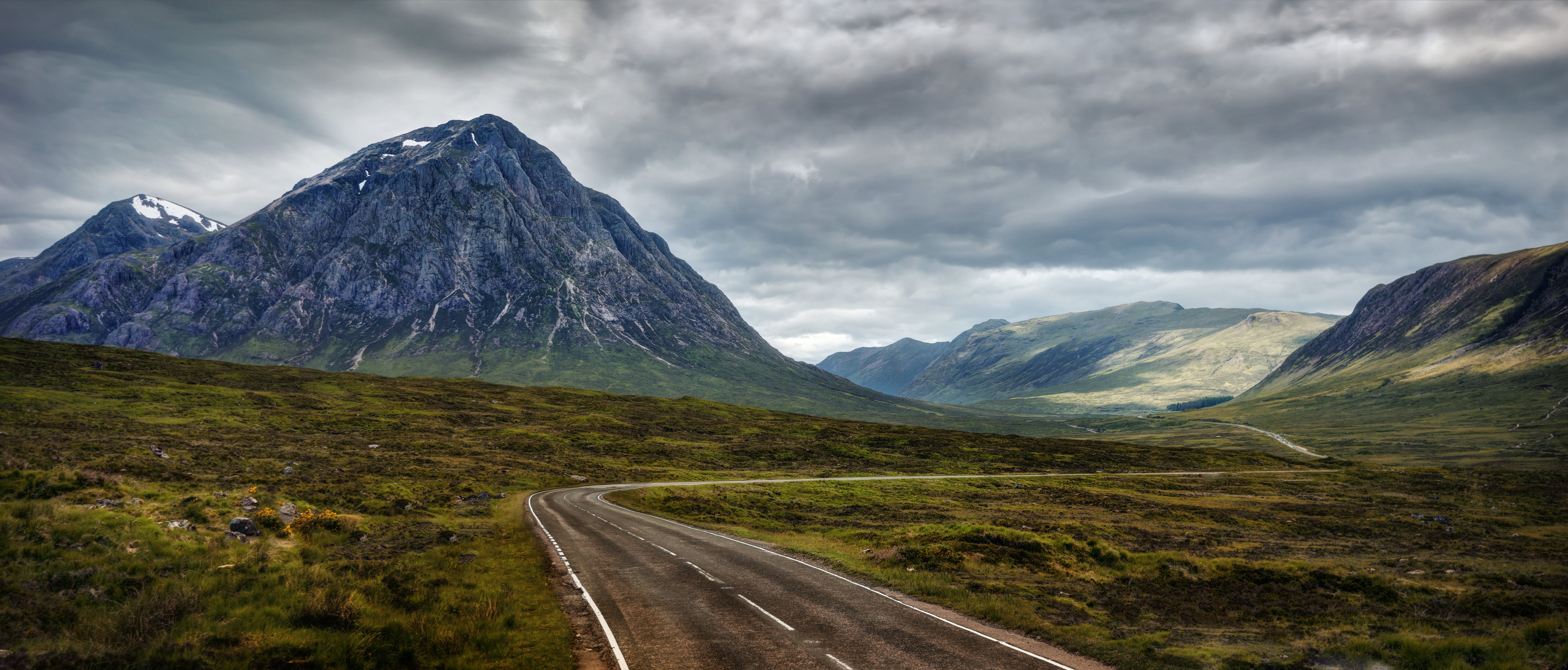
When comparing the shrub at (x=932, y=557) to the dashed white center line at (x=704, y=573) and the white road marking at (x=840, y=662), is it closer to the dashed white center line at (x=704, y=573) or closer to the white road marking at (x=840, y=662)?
the dashed white center line at (x=704, y=573)

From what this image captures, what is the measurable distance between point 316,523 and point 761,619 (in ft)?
71.3

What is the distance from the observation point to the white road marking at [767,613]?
18.3 meters

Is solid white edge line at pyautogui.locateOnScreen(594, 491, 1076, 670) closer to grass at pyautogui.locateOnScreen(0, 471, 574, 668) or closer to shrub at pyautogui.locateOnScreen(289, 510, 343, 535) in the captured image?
grass at pyautogui.locateOnScreen(0, 471, 574, 668)

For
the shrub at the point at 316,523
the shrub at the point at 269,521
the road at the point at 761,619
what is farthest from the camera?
the shrub at the point at 316,523

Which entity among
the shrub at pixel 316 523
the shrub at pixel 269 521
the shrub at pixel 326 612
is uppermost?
the shrub at pixel 326 612

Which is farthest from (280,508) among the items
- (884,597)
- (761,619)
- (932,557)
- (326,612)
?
(932,557)

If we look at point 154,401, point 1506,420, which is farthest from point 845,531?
point 1506,420

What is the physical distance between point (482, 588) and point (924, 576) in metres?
17.5

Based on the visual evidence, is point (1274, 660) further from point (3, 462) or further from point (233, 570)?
point (3, 462)

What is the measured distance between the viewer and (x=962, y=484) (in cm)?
7456

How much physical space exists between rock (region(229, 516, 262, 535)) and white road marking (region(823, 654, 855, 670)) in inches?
895

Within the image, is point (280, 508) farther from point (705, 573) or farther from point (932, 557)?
point (932, 557)

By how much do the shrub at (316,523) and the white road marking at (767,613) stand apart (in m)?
19.3

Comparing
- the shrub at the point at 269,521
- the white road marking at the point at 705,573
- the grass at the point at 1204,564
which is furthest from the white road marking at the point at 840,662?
the shrub at the point at 269,521
